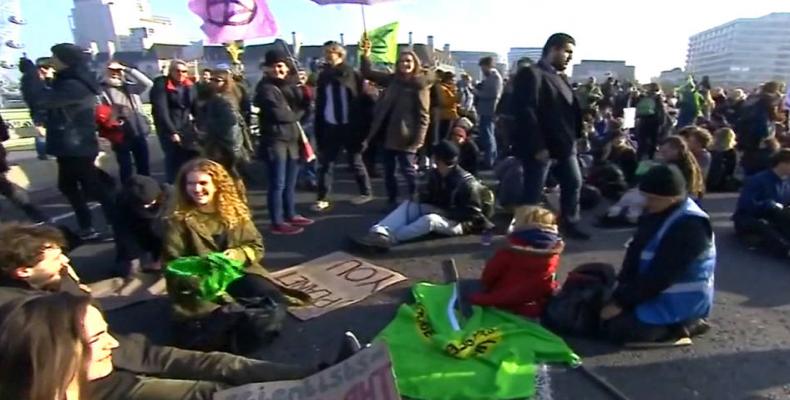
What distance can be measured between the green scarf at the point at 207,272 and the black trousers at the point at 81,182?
6.67 feet

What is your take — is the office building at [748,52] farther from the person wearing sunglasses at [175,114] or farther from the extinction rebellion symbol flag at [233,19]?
the person wearing sunglasses at [175,114]

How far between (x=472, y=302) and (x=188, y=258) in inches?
72.9

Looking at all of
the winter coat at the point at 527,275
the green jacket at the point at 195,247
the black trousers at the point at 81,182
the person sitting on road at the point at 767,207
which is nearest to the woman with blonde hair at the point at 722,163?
the person sitting on road at the point at 767,207

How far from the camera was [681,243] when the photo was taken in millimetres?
3262

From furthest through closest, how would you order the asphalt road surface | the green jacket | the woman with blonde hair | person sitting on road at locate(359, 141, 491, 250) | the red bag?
the woman with blonde hair, the red bag, person sitting on road at locate(359, 141, 491, 250), the green jacket, the asphalt road surface

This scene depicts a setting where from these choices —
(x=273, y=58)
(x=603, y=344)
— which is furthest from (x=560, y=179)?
(x=273, y=58)

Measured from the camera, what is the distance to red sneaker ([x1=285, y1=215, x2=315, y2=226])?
607 cm

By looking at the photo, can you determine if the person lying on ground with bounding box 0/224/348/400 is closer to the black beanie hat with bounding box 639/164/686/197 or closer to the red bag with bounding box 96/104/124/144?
the black beanie hat with bounding box 639/164/686/197

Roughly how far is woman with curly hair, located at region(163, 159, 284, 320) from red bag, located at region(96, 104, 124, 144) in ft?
8.77

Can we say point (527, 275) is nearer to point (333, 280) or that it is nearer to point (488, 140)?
point (333, 280)


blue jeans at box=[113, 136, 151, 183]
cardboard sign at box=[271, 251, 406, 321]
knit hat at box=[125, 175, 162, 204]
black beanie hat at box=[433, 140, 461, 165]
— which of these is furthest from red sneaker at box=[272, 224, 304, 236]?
blue jeans at box=[113, 136, 151, 183]

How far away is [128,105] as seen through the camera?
247 inches

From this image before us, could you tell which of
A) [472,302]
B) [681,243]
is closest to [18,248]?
[472,302]

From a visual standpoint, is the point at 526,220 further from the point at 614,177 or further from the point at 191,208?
the point at 614,177
